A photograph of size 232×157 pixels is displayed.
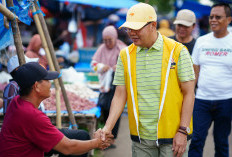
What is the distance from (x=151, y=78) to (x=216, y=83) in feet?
5.29

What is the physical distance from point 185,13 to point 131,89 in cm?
232

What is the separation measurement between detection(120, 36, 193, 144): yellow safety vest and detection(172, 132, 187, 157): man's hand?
0.17ft

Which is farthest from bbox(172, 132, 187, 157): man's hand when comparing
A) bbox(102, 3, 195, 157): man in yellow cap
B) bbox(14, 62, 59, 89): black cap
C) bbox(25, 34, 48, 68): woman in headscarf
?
bbox(25, 34, 48, 68): woman in headscarf

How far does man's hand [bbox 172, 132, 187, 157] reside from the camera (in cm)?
251

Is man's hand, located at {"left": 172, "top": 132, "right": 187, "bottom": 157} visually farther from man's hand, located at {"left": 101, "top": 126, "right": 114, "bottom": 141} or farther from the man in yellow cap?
man's hand, located at {"left": 101, "top": 126, "right": 114, "bottom": 141}

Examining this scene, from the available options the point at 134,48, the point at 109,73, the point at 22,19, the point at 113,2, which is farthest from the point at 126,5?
the point at 134,48

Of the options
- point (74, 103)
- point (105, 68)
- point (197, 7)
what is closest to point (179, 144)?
point (74, 103)

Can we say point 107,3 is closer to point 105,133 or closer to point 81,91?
point 81,91

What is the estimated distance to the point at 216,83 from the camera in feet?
12.5

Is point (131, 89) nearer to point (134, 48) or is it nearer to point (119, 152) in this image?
point (134, 48)

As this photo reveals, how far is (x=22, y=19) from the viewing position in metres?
3.56

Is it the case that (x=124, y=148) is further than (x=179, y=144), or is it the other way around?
(x=124, y=148)

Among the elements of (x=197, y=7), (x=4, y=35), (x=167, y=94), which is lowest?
(x=167, y=94)

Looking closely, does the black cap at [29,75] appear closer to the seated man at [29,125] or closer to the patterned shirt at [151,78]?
the seated man at [29,125]
